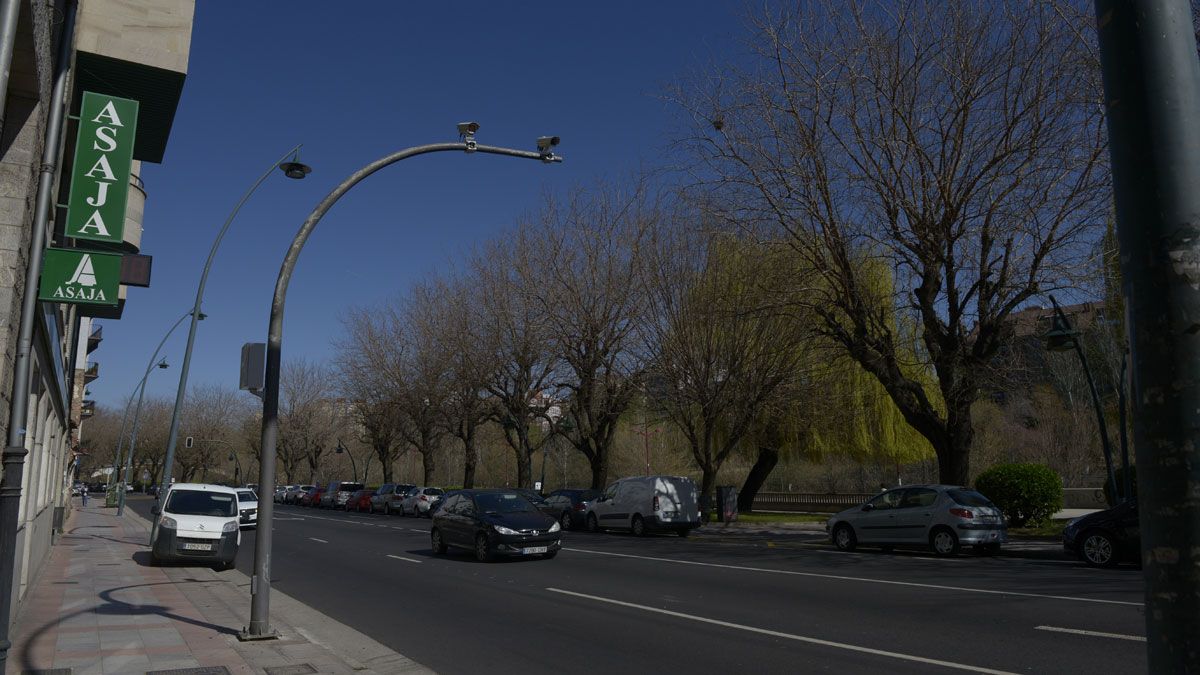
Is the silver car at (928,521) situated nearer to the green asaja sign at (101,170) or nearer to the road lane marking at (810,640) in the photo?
the road lane marking at (810,640)

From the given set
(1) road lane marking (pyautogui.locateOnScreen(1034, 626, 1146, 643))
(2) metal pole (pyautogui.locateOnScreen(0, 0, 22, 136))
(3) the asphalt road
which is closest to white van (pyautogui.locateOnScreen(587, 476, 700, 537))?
(3) the asphalt road

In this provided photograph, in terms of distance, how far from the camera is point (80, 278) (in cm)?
680

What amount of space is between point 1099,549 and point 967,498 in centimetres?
275

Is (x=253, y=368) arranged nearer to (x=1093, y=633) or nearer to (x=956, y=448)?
(x=1093, y=633)

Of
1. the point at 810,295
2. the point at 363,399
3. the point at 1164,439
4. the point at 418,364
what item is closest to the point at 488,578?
the point at 810,295

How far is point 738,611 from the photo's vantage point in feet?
33.7

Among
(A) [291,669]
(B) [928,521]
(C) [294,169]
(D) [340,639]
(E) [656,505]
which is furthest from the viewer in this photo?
(E) [656,505]

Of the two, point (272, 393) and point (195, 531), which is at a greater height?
point (272, 393)

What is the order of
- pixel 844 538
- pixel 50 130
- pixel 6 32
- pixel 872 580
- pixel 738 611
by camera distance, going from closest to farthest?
1. pixel 6 32
2. pixel 50 130
3. pixel 738 611
4. pixel 872 580
5. pixel 844 538

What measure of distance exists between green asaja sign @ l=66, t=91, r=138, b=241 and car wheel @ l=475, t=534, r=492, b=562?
431 inches

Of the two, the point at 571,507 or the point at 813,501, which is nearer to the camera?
the point at 571,507


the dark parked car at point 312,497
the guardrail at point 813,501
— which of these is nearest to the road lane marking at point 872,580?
the guardrail at point 813,501

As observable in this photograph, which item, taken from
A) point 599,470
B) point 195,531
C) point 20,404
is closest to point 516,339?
point 599,470

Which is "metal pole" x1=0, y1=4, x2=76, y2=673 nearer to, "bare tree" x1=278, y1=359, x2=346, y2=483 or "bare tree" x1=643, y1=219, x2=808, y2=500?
"bare tree" x1=643, y1=219, x2=808, y2=500
